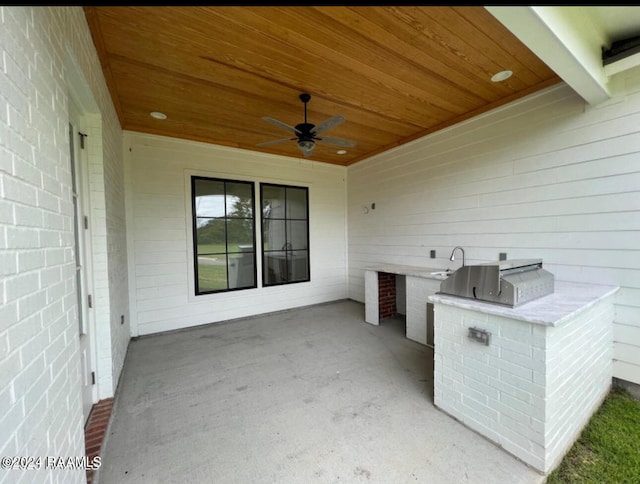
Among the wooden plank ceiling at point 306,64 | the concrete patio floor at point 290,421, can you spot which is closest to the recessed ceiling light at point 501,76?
the wooden plank ceiling at point 306,64

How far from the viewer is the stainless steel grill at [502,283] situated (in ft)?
6.06

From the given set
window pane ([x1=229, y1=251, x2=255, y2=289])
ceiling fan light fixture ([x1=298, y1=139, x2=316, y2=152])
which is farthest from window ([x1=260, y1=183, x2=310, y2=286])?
ceiling fan light fixture ([x1=298, y1=139, x2=316, y2=152])

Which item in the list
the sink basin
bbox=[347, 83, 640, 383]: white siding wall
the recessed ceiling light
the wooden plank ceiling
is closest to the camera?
the wooden plank ceiling

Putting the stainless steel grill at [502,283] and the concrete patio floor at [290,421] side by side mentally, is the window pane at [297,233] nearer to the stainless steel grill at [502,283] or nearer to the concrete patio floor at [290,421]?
the concrete patio floor at [290,421]

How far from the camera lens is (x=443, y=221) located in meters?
3.85

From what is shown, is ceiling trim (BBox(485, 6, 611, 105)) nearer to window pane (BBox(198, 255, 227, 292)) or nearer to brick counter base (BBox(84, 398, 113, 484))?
brick counter base (BBox(84, 398, 113, 484))

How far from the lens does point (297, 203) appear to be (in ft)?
17.2

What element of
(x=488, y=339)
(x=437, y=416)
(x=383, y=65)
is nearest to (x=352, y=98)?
(x=383, y=65)

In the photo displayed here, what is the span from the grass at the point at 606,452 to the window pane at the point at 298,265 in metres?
4.13

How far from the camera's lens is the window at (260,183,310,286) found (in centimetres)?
486

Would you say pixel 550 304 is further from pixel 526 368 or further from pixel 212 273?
pixel 212 273

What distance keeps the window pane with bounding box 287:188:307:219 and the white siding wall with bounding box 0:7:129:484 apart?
368cm

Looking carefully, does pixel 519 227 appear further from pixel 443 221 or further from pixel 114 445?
pixel 114 445

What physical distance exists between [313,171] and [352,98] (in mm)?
2383
